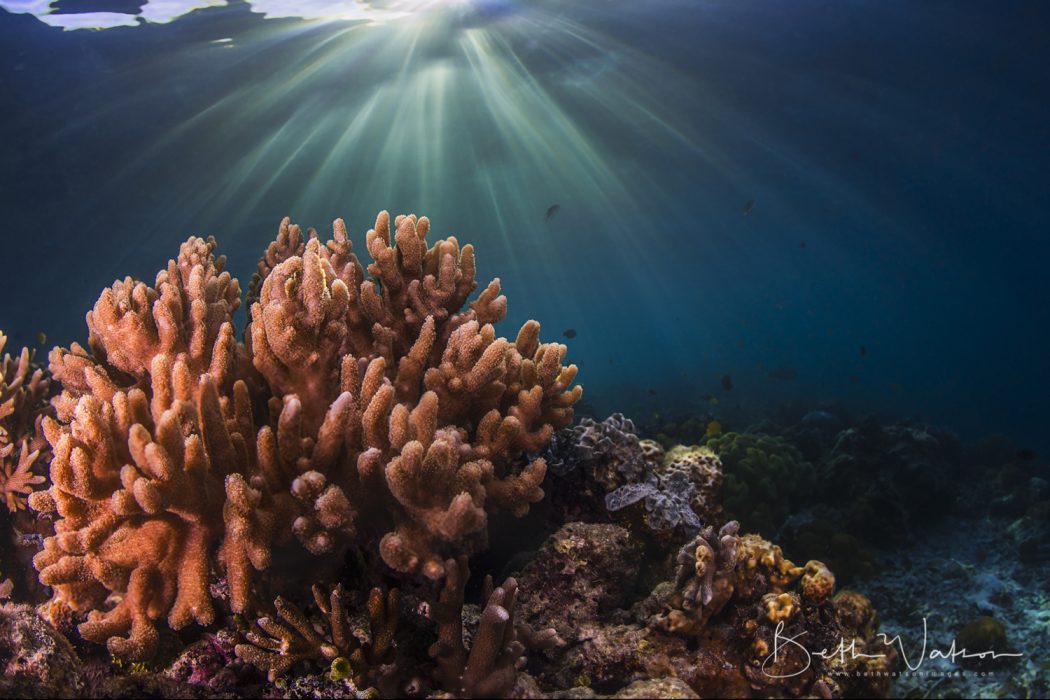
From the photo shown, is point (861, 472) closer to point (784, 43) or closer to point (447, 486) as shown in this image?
point (447, 486)

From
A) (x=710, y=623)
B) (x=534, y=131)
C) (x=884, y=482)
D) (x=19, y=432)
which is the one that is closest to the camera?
(x=710, y=623)

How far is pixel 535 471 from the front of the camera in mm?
2754

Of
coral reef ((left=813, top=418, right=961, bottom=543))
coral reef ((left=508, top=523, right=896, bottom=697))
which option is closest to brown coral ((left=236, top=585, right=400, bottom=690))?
coral reef ((left=508, top=523, right=896, bottom=697))

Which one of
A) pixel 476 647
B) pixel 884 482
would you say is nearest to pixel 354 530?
pixel 476 647

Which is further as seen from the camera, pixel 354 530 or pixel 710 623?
pixel 710 623

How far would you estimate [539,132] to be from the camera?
22.9 meters

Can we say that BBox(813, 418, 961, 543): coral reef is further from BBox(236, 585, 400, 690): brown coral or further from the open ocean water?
BBox(236, 585, 400, 690): brown coral

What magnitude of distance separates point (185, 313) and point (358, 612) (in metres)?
1.99

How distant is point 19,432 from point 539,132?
22067 mm

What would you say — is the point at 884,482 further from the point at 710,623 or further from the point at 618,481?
the point at 710,623

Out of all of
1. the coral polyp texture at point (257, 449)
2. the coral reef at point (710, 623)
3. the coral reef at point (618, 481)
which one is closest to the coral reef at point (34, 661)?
the coral polyp texture at point (257, 449)

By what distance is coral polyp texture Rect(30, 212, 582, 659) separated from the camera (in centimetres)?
213

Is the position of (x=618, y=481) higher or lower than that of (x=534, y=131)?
lower

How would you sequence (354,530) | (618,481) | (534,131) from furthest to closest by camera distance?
1. (534,131)
2. (618,481)
3. (354,530)
